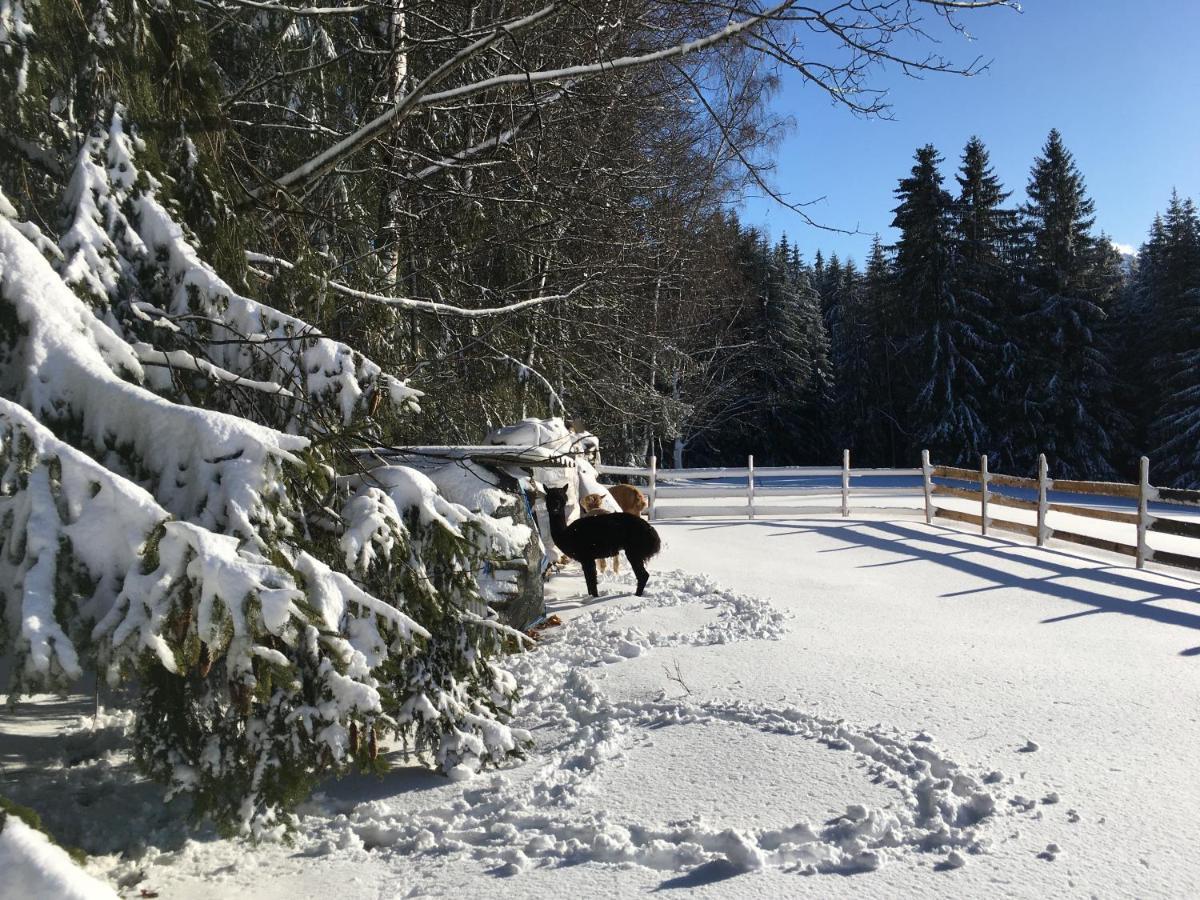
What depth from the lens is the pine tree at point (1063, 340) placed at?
110 ft

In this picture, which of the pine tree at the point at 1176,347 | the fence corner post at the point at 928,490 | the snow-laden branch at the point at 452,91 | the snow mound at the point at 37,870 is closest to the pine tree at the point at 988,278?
the pine tree at the point at 1176,347

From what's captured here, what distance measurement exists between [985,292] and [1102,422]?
7321 millimetres

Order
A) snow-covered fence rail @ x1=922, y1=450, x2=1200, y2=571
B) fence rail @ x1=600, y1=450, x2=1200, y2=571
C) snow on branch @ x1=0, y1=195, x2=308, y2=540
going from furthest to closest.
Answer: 1. fence rail @ x1=600, y1=450, x2=1200, y2=571
2. snow-covered fence rail @ x1=922, y1=450, x2=1200, y2=571
3. snow on branch @ x1=0, y1=195, x2=308, y2=540

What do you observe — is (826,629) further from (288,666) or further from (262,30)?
(262,30)

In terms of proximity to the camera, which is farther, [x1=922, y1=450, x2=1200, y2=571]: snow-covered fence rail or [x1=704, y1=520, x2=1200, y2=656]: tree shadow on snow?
[x1=922, y1=450, x2=1200, y2=571]: snow-covered fence rail

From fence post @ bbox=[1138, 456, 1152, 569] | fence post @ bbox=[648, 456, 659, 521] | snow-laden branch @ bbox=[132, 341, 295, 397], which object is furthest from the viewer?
fence post @ bbox=[648, 456, 659, 521]

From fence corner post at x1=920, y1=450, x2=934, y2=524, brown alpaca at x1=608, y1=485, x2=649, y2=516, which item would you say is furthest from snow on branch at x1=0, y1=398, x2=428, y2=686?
fence corner post at x1=920, y1=450, x2=934, y2=524

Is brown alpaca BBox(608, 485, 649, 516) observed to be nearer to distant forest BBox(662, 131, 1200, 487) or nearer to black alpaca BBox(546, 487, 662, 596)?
black alpaca BBox(546, 487, 662, 596)

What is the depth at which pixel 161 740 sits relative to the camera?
3.05m

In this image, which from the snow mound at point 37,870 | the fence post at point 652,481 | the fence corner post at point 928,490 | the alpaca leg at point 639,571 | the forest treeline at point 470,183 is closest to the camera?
the snow mound at point 37,870

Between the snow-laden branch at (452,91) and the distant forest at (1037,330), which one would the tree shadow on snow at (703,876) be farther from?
the distant forest at (1037,330)

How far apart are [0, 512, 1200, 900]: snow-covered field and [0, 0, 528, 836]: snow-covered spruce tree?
40cm

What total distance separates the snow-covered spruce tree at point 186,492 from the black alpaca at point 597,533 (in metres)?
3.53

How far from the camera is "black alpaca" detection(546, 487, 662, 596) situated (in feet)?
25.6
